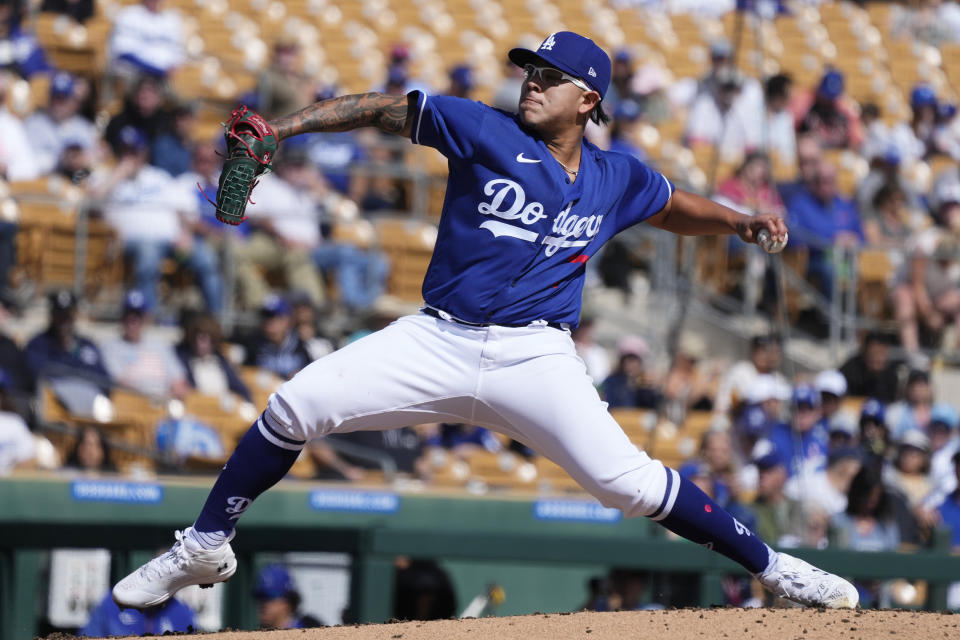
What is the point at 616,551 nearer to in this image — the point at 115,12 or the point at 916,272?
the point at 916,272

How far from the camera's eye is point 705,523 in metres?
4.46

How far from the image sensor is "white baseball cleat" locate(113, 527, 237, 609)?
434 centimetres

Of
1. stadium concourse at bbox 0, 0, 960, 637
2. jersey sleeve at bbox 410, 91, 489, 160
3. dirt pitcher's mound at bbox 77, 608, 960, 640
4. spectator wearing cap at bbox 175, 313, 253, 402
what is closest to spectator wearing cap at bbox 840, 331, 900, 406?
stadium concourse at bbox 0, 0, 960, 637

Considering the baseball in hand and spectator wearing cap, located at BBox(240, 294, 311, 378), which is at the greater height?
the baseball in hand

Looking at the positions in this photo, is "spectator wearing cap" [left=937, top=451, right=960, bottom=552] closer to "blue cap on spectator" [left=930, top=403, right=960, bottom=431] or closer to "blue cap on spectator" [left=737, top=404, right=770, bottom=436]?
"blue cap on spectator" [left=930, top=403, right=960, bottom=431]

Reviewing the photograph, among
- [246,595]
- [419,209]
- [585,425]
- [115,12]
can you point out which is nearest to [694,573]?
[246,595]

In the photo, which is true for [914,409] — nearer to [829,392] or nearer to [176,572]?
[829,392]

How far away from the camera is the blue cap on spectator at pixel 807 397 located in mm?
9070

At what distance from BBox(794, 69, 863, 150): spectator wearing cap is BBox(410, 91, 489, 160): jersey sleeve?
923 cm

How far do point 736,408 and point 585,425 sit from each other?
204 inches

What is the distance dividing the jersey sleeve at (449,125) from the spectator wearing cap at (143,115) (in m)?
6.09

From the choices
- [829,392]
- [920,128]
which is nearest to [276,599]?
[829,392]

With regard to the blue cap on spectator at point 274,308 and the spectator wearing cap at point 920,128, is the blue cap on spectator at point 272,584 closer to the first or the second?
the blue cap on spectator at point 274,308

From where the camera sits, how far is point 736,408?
30.3 ft
